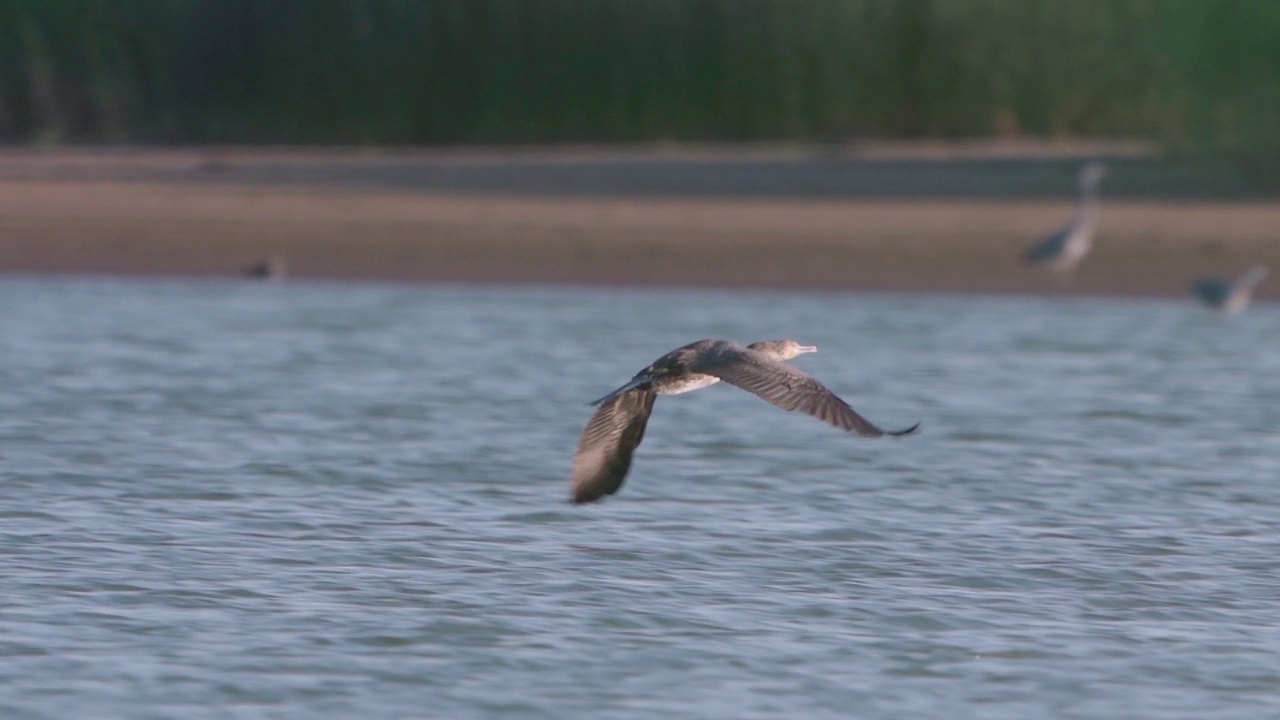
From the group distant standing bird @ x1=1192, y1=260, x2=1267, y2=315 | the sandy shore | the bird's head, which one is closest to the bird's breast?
the bird's head

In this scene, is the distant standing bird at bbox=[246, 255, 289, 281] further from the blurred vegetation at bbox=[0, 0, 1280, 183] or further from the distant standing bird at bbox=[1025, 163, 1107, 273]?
the distant standing bird at bbox=[1025, 163, 1107, 273]

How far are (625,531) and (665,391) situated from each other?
2.04 meters

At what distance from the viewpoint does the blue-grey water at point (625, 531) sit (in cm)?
684

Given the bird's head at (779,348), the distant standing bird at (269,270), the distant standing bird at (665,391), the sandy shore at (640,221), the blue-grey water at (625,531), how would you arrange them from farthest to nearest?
1. the sandy shore at (640,221)
2. the distant standing bird at (269,270)
3. the bird's head at (779,348)
4. the blue-grey water at (625,531)
5. the distant standing bird at (665,391)

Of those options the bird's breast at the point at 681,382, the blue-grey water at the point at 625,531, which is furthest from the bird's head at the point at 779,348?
the blue-grey water at the point at 625,531

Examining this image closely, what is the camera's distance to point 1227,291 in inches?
648

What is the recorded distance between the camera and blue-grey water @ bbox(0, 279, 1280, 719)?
22.4 ft

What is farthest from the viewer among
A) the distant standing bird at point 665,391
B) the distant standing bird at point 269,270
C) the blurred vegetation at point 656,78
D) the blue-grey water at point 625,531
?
the blurred vegetation at point 656,78

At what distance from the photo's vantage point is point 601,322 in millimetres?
16297

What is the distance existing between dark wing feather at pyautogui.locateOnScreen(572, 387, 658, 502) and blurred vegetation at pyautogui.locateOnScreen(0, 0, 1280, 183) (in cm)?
1665

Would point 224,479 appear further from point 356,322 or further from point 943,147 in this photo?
point 943,147

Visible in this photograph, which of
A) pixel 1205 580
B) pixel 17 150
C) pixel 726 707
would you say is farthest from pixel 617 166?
pixel 726 707

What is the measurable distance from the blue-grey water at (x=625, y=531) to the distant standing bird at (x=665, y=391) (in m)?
0.60

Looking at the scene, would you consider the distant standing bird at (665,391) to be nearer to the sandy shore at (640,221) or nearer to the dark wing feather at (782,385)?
the dark wing feather at (782,385)
